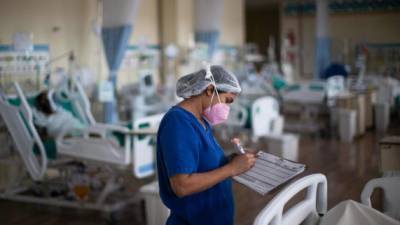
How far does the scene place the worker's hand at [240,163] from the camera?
5.90 feet

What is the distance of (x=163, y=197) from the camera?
1936 mm

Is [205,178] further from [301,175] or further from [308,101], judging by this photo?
[308,101]

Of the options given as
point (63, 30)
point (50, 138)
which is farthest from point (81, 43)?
point (50, 138)

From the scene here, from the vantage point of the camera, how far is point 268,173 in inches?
75.6

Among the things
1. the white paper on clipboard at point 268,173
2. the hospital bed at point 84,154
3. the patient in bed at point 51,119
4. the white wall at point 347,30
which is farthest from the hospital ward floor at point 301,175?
the white wall at point 347,30

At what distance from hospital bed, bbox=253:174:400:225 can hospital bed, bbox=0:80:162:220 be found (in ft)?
6.32

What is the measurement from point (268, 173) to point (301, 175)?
2.95 metres

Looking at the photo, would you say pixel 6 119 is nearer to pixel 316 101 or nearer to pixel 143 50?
pixel 143 50

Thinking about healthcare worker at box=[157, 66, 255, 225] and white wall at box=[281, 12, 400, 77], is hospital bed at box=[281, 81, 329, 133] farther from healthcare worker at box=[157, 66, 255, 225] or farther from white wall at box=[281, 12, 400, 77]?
healthcare worker at box=[157, 66, 255, 225]

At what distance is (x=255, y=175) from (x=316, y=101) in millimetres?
5620

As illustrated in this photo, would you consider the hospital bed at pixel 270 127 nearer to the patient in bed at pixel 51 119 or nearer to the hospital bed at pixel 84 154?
the hospital bed at pixel 84 154

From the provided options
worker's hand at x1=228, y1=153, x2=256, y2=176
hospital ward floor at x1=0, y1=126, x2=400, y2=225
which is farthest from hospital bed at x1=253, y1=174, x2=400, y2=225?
hospital ward floor at x1=0, y1=126, x2=400, y2=225

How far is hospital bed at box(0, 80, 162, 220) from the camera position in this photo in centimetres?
395

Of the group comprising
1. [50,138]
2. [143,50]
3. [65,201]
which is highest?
[143,50]
